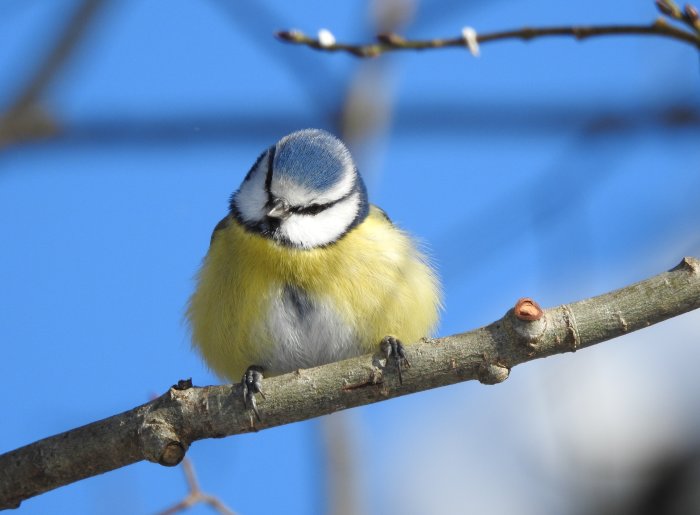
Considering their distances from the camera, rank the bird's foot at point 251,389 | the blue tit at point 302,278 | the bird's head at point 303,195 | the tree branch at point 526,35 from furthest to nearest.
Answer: the bird's head at point 303,195 → the blue tit at point 302,278 → the bird's foot at point 251,389 → the tree branch at point 526,35

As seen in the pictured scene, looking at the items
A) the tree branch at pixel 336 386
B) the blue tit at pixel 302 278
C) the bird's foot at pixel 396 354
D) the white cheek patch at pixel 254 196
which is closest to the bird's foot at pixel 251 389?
the tree branch at pixel 336 386

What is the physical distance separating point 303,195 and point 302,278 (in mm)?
358

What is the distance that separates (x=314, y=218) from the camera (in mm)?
3824

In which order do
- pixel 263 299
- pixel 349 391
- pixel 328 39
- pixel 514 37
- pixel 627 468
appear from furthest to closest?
pixel 627 468 < pixel 263 299 < pixel 349 391 < pixel 328 39 < pixel 514 37

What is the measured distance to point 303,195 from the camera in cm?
384

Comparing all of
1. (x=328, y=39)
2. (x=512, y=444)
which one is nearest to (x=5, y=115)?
(x=328, y=39)

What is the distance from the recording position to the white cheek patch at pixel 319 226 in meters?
3.73

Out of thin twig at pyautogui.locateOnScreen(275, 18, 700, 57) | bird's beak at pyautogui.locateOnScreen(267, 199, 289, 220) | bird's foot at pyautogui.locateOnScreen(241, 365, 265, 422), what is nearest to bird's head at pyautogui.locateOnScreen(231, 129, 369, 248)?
bird's beak at pyautogui.locateOnScreen(267, 199, 289, 220)

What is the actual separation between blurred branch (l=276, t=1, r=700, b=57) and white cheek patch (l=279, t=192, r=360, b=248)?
127 cm

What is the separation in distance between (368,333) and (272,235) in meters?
0.51

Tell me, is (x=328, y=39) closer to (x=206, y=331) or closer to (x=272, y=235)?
(x=272, y=235)

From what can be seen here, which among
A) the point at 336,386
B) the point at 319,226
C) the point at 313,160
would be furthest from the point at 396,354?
the point at 313,160

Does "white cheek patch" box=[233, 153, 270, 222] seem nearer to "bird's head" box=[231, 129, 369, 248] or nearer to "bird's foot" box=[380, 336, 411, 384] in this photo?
"bird's head" box=[231, 129, 369, 248]

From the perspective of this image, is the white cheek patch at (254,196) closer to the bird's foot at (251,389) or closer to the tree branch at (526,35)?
the bird's foot at (251,389)
